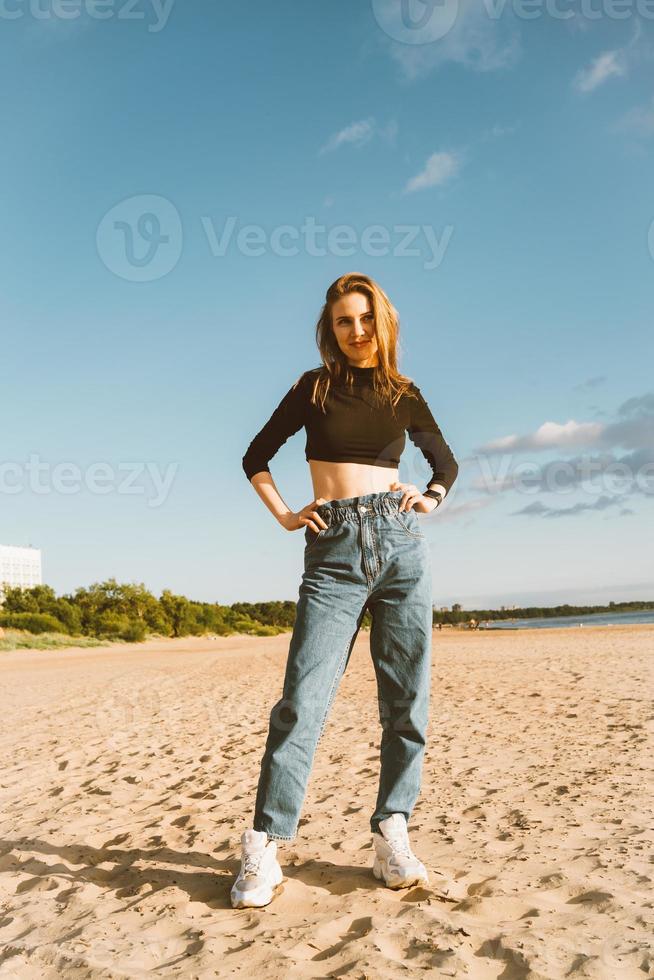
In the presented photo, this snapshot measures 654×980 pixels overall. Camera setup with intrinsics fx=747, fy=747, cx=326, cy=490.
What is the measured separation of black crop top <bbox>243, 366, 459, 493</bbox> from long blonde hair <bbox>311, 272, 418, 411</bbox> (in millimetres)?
33

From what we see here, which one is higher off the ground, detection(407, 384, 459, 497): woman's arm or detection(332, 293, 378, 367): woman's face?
detection(332, 293, 378, 367): woman's face

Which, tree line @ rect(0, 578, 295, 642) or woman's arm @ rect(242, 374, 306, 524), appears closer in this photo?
woman's arm @ rect(242, 374, 306, 524)

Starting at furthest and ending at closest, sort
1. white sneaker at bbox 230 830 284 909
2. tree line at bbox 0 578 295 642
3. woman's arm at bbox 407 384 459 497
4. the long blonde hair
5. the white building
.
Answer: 1. the white building
2. tree line at bbox 0 578 295 642
3. woman's arm at bbox 407 384 459 497
4. the long blonde hair
5. white sneaker at bbox 230 830 284 909

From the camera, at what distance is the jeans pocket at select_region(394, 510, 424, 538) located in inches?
118

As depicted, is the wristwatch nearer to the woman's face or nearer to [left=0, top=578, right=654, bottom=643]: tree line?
the woman's face

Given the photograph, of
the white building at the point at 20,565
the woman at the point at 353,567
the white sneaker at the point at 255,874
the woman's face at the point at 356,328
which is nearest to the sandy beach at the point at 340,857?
the white sneaker at the point at 255,874

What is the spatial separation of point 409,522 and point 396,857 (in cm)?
135

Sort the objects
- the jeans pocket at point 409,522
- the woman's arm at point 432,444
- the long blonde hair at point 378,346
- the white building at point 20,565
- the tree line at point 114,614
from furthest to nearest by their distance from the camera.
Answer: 1. the white building at point 20,565
2. the tree line at point 114,614
3. the woman's arm at point 432,444
4. the long blonde hair at point 378,346
5. the jeans pocket at point 409,522

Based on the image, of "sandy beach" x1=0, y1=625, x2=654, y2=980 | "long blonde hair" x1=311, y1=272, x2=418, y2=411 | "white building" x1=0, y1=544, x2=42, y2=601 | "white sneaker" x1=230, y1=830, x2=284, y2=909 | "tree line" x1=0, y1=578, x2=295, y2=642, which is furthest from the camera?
"white building" x1=0, y1=544, x2=42, y2=601

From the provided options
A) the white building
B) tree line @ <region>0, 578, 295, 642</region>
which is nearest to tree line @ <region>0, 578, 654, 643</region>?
tree line @ <region>0, 578, 295, 642</region>

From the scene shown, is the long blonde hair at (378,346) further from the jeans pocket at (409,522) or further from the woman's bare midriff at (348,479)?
the jeans pocket at (409,522)

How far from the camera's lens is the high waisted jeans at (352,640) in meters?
2.91

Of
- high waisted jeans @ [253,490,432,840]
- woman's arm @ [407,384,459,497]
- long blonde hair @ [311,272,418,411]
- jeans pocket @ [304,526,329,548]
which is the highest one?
long blonde hair @ [311,272,418,411]

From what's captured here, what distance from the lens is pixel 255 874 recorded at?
2.90 m
